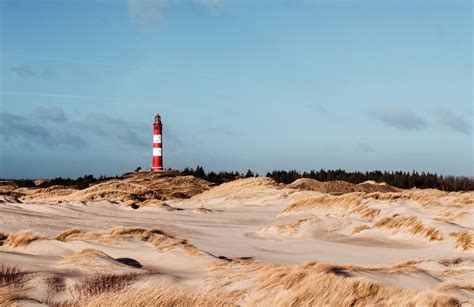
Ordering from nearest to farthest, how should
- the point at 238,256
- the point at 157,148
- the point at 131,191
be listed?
1. the point at 238,256
2. the point at 131,191
3. the point at 157,148

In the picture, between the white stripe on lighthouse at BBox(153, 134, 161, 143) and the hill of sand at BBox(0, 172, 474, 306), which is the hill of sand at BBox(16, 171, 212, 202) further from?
the white stripe on lighthouse at BBox(153, 134, 161, 143)

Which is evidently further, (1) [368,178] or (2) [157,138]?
(2) [157,138]

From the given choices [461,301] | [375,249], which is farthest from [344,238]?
[461,301]

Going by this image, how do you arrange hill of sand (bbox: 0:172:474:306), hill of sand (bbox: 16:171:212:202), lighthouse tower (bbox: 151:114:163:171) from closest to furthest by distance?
1. hill of sand (bbox: 0:172:474:306)
2. hill of sand (bbox: 16:171:212:202)
3. lighthouse tower (bbox: 151:114:163:171)

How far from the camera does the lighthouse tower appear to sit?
141ft

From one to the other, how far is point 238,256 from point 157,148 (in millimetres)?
33796

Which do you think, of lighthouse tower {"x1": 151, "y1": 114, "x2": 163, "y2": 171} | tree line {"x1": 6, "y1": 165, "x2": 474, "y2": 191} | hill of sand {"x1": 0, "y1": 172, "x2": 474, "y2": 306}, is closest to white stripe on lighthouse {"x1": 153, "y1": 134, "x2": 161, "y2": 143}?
lighthouse tower {"x1": 151, "y1": 114, "x2": 163, "y2": 171}

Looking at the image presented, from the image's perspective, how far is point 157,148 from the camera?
1703 inches

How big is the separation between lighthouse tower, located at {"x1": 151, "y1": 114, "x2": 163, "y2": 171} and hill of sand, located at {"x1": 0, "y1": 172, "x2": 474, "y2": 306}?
72.4 feet

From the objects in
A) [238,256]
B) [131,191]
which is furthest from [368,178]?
[238,256]

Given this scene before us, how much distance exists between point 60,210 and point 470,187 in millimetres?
20929

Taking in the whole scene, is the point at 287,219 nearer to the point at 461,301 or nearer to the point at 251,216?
the point at 251,216

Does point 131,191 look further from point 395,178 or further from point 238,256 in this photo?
point 238,256

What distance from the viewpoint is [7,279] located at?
6188mm
